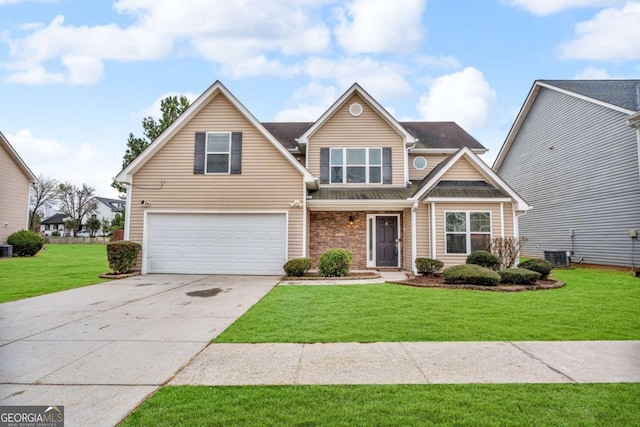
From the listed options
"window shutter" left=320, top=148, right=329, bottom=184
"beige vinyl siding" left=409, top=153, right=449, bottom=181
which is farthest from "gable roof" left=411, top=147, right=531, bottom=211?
"window shutter" left=320, top=148, right=329, bottom=184

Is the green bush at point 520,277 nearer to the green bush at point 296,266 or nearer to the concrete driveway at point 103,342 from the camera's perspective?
the green bush at point 296,266

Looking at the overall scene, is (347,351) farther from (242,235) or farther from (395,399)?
(242,235)

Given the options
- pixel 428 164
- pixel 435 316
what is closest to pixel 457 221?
pixel 428 164

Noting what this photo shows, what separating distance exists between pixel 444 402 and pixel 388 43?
15379mm

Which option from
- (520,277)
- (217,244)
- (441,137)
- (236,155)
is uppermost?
(441,137)

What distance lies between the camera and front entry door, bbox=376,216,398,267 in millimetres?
14492

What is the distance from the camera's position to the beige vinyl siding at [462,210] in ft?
40.4

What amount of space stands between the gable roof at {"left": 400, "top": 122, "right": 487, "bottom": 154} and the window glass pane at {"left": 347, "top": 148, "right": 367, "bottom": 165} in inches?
104

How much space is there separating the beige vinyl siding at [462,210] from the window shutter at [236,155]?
7592 millimetres

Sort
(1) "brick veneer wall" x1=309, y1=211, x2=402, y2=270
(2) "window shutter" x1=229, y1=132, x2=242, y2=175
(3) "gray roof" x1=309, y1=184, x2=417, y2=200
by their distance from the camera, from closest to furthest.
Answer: (2) "window shutter" x1=229, y1=132, x2=242, y2=175 → (3) "gray roof" x1=309, y1=184, x2=417, y2=200 → (1) "brick veneer wall" x1=309, y1=211, x2=402, y2=270

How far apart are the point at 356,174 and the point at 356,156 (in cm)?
80

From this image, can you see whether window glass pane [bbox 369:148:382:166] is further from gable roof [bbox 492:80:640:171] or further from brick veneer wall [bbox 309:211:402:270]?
gable roof [bbox 492:80:640:171]

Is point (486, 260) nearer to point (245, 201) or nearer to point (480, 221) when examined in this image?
point (480, 221)

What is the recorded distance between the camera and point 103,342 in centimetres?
473
